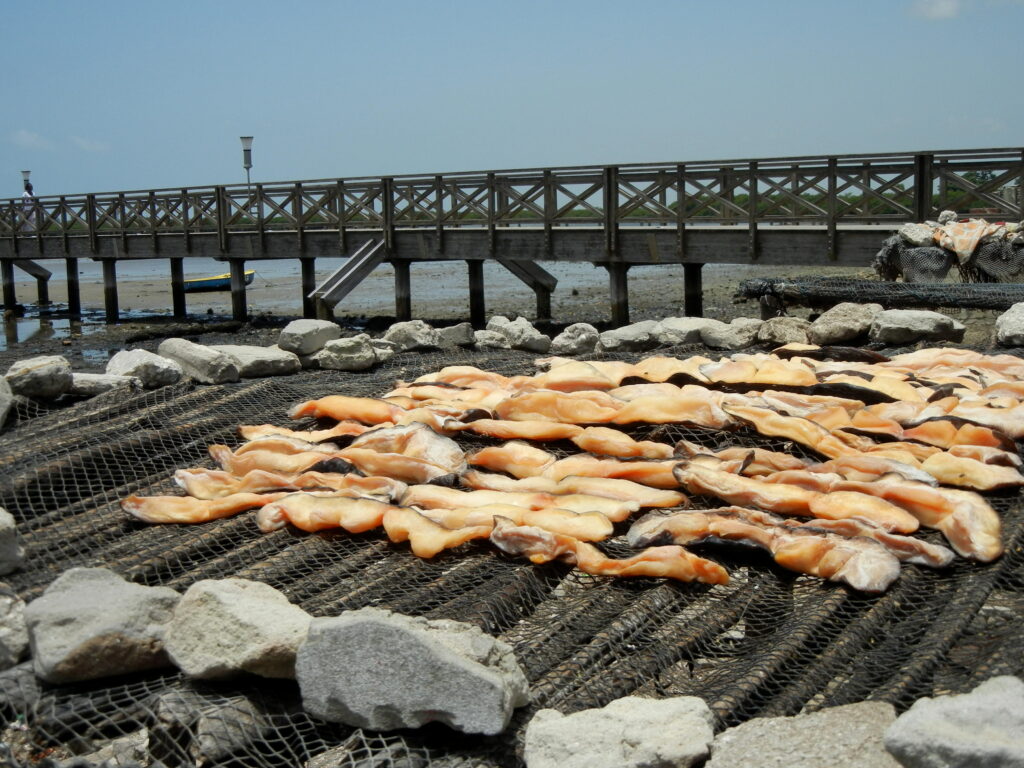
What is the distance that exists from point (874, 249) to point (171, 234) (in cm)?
1758

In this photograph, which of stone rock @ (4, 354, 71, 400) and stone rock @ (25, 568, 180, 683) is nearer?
stone rock @ (25, 568, 180, 683)

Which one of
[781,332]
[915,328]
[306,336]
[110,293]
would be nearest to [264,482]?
[306,336]

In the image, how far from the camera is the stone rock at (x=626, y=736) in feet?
11.2

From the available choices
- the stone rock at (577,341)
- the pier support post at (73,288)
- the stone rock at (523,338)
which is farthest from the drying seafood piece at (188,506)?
the pier support post at (73,288)

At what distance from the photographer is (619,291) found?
1972 centimetres

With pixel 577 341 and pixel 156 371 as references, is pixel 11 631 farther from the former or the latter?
pixel 577 341

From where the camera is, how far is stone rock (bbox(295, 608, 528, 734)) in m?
3.64

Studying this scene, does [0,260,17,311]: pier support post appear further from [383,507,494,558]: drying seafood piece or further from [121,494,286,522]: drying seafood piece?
[383,507,494,558]: drying seafood piece

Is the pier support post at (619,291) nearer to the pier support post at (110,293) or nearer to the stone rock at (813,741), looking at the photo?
the pier support post at (110,293)

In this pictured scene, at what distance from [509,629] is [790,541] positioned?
4.48ft

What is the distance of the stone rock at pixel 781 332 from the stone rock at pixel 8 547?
6672 millimetres

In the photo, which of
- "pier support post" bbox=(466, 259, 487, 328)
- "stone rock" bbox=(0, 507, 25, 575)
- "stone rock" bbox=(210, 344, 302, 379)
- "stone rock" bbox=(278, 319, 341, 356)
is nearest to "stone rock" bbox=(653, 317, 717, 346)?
"stone rock" bbox=(278, 319, 341, 356)

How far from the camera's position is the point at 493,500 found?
5.54m

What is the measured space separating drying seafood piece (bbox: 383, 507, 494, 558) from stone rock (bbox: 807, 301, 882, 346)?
5668 millimetres
